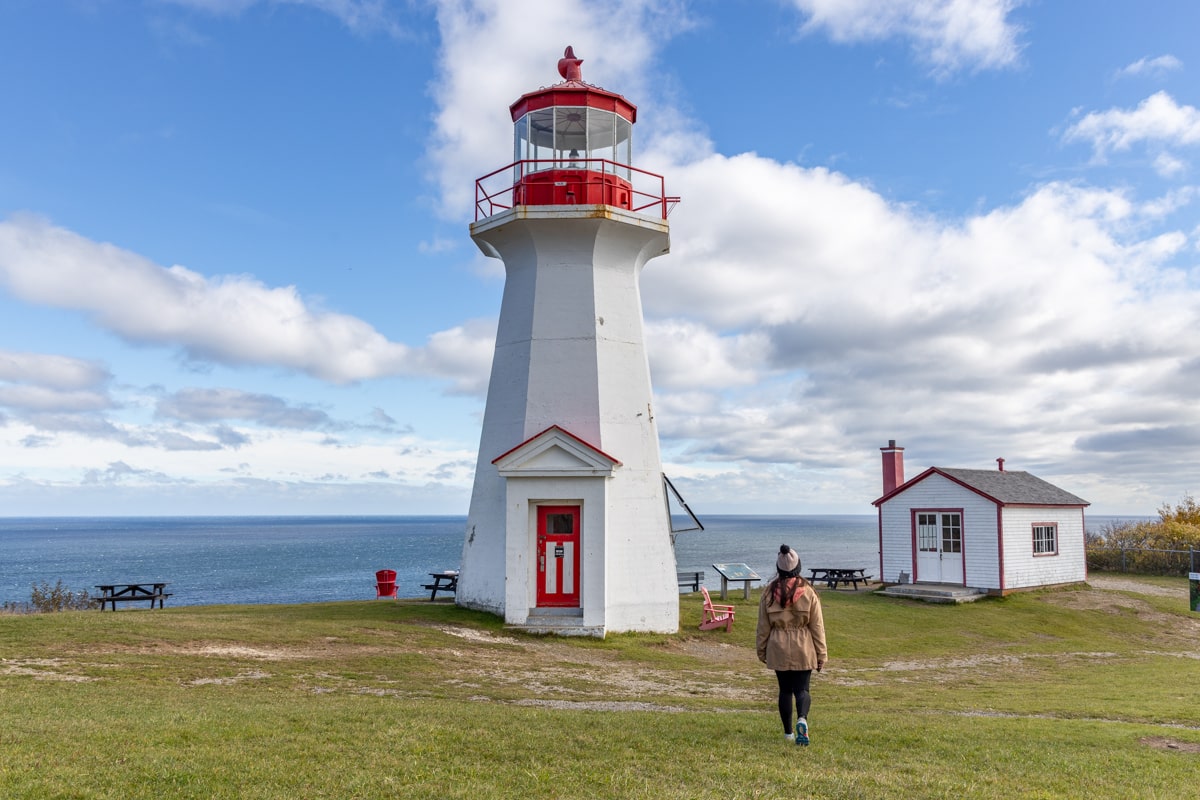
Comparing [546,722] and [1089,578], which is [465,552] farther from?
[1089,578]

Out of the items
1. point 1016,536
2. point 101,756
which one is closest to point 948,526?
point 1016,536

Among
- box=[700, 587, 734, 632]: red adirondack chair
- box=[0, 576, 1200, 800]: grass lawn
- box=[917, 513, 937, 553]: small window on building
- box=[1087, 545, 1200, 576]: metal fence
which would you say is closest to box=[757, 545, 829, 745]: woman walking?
box=[0, 576, 1200, 800]: grass lawn

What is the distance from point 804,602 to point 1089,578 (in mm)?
28991

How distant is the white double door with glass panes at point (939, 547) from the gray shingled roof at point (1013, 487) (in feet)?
3.90

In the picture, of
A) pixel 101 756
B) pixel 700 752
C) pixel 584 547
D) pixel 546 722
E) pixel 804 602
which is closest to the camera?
pixel 101 756

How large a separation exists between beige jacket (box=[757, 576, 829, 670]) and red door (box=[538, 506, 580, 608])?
890 cm

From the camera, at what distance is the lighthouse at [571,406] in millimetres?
16297

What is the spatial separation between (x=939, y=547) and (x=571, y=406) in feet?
48.3

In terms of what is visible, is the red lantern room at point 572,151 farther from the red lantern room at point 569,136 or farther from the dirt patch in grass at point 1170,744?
the dirt patch in grass at point 1170,744

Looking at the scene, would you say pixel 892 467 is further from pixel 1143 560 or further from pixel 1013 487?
pixel 1143 560

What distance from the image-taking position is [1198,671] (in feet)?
48.7

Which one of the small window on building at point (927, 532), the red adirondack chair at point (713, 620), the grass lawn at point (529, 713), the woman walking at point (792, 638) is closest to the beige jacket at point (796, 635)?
the woman walking at point (792, 638)

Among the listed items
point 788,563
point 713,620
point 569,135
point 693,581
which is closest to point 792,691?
point 788,563

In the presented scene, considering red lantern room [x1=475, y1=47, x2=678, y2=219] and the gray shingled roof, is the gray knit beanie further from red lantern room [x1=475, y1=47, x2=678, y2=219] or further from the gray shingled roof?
the gray shingled roof
